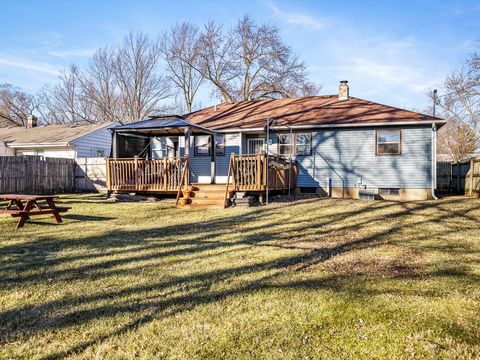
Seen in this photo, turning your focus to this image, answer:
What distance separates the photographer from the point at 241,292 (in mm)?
3939

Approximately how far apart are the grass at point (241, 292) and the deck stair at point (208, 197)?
11.4 feet

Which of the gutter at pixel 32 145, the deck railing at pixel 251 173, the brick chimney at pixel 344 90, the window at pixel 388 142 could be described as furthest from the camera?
the gutter at pixel 32 145

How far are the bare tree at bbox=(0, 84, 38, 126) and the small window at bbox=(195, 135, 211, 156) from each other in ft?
107

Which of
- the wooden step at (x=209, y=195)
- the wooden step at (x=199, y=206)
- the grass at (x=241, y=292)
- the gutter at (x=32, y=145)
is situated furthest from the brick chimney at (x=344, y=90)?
the gutter at (x=32, y=145)

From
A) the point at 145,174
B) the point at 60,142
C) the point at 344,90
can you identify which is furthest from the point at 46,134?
the point at 344,90

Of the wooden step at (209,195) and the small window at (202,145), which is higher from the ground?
the small window at (202,145)

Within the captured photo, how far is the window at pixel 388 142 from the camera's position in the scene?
47.1 feet

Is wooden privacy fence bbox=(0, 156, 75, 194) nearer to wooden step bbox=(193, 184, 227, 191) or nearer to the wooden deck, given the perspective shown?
the wooden deck

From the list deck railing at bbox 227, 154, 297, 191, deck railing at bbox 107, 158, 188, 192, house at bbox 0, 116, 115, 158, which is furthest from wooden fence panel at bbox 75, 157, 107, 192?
deck railing at bbox 227, 154, 297, 191

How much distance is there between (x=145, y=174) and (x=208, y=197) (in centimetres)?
298

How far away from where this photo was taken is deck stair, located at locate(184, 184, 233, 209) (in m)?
11.4

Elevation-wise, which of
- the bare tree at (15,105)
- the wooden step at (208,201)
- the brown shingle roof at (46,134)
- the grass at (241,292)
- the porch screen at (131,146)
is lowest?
the grass at (241,292)

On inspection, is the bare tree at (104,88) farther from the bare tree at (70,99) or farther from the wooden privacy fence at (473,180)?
the wooden privacy fence at (473,180)

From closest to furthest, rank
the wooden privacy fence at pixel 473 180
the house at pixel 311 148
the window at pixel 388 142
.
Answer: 1. the house at pixel 311 148
2. the window at pixel 388 142
3. the wooden privacy fence at pixel 473 180
